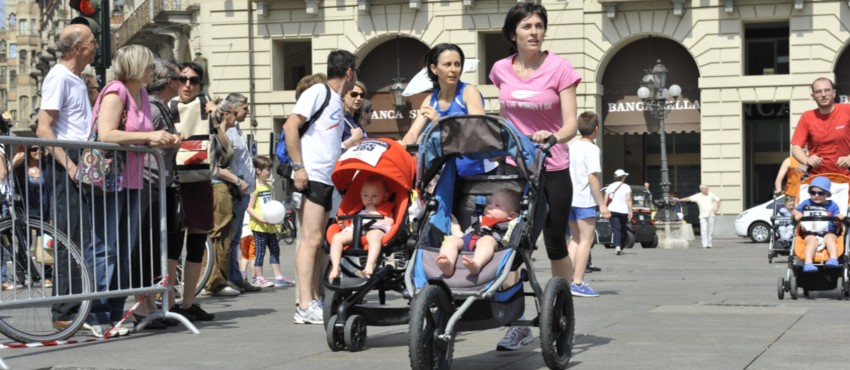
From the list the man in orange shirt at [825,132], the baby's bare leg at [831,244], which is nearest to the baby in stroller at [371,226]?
the baby's bare leg at [831,244]

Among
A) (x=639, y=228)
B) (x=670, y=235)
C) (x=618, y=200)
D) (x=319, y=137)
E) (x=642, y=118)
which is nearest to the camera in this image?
(x=319, y=137)

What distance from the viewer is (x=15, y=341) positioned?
824 centimetres

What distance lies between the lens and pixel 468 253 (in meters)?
7.02

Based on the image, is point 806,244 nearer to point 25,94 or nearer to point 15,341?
point 15,341

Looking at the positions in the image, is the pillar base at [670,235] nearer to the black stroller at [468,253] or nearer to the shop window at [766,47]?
the shop window at [766,47]

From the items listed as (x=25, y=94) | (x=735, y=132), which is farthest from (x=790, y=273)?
(x=25, y=94)

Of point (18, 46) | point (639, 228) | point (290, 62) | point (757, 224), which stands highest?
point (18, 46)

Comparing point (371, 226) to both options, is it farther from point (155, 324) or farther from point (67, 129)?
point (67, 129)

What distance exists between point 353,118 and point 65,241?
2826mm

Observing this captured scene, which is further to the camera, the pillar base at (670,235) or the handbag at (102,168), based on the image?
the pillar base at (670,235)

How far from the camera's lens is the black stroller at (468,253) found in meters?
6.52

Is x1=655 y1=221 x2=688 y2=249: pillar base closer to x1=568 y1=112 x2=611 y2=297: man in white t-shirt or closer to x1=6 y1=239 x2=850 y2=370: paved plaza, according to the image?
x1=568 y1=112 x2=611 y2=297: man in white t-shirt

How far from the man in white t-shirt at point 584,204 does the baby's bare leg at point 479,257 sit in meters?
4.71

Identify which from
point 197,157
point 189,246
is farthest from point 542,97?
point 189,246
